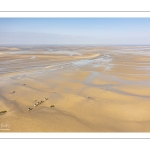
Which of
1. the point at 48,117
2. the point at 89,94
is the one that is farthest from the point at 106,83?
the point at 48,117
